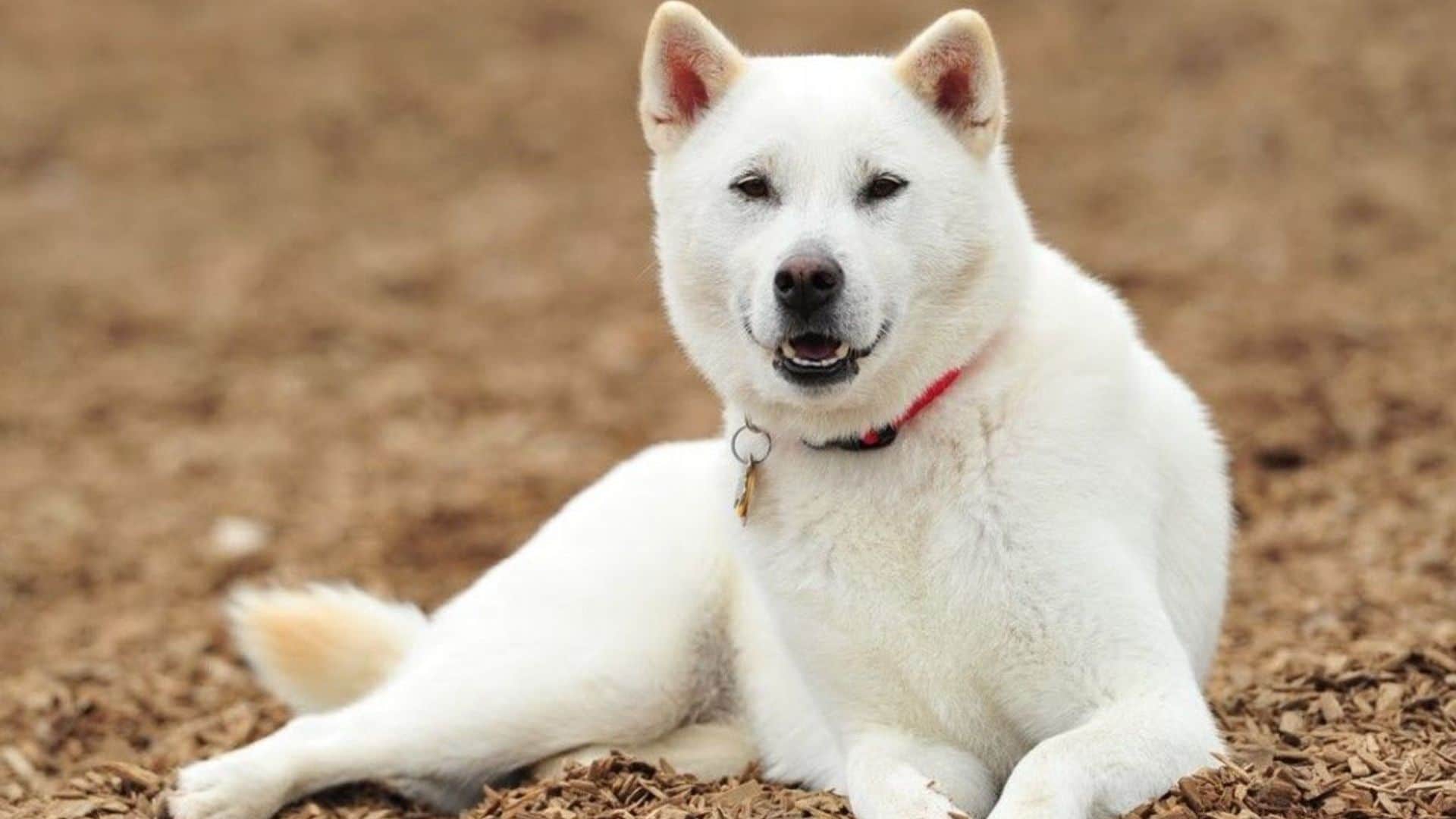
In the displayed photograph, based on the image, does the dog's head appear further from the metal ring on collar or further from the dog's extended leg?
the dog's extended leg

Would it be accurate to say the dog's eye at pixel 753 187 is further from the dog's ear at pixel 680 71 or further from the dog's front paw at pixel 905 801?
the dog's front paw at pixel 905 801

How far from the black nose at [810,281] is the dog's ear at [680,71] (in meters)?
0.60

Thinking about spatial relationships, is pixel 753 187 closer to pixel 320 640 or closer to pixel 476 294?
pixel 320 640

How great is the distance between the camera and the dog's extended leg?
4422 mm

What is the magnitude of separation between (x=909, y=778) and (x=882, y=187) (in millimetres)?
1199

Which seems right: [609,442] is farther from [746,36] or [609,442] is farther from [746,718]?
[746,36]

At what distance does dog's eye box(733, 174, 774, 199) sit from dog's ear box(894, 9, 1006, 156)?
0.37 meters

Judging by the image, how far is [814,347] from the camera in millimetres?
3768

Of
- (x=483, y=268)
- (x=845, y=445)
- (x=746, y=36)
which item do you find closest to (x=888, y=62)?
(x=845, y=445)

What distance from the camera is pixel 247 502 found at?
8148 millimetres

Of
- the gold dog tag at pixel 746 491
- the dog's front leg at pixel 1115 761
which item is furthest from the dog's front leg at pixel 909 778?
the gold dog tag at pixel 746 491

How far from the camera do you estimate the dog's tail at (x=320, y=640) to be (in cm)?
476

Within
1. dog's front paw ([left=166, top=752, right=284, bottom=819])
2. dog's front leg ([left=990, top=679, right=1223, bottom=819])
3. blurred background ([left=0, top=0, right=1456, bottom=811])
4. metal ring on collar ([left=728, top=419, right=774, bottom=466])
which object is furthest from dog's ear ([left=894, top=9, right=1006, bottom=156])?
dog's front paw ([left=166, top=752, right=284, bottom=819])

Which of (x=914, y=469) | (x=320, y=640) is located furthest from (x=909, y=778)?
(x=320, y=640)
